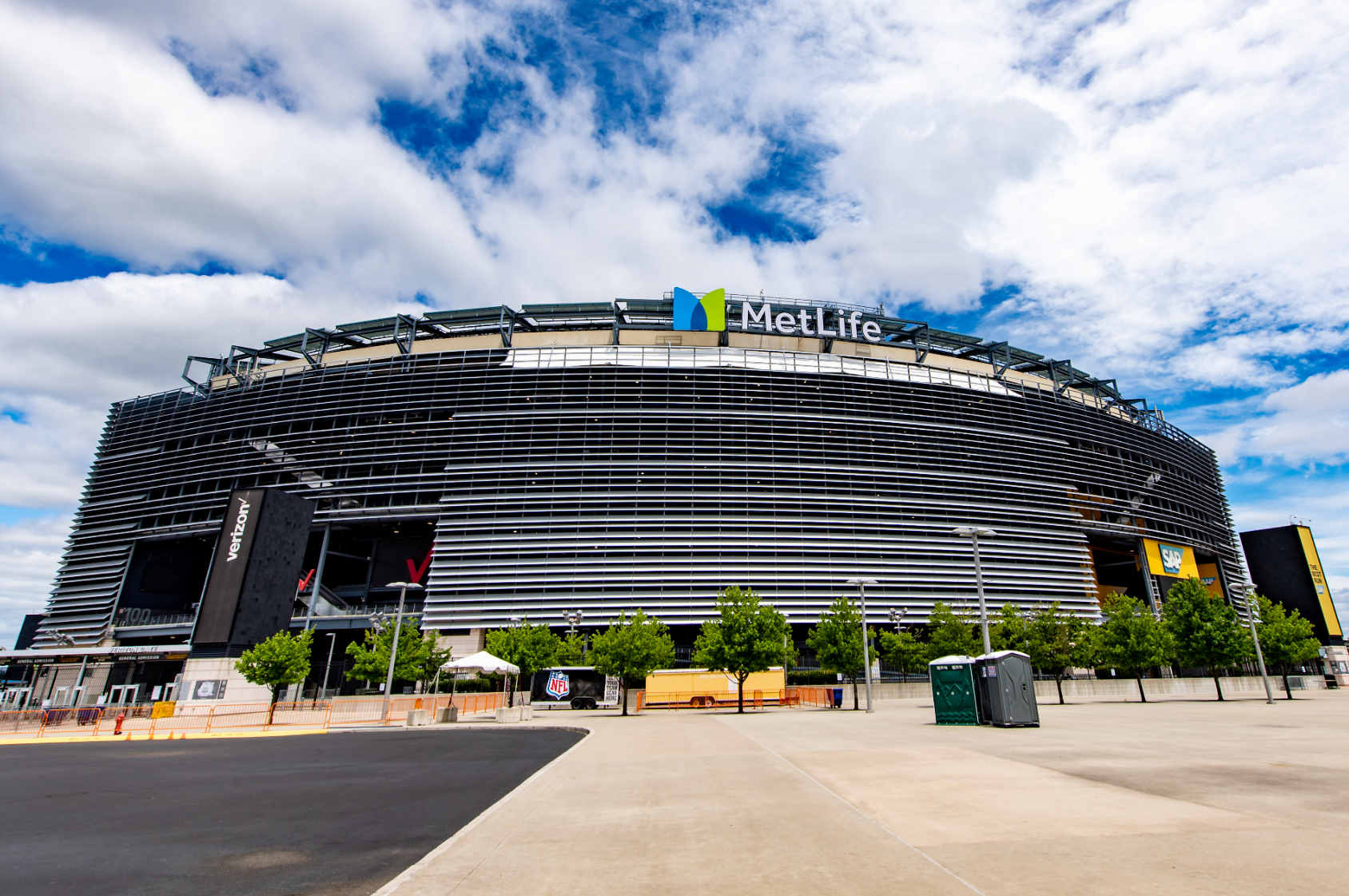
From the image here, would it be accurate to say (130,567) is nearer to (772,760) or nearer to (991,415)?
(772,760)

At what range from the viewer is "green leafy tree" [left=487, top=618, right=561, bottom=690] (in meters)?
45.6

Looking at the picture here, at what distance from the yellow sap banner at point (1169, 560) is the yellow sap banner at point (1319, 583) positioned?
25.9m

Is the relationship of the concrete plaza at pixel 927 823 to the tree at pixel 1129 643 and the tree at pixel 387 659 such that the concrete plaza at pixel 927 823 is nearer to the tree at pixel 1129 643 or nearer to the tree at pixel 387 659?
the tree at pixel 1129 643

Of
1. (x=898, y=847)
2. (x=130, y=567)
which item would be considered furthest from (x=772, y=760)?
(x=130, y=567)

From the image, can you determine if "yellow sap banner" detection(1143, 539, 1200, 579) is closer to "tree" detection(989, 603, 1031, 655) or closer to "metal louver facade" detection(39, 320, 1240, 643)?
"metal louver facade" detection(39, 320, 1240, 643)

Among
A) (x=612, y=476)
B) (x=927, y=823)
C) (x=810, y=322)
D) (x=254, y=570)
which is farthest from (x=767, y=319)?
(x=927, y=823)

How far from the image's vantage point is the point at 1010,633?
4800 centimetres

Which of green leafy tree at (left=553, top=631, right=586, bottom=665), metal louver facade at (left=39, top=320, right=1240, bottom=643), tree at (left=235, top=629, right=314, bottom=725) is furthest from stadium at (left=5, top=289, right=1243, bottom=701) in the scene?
tree at (left=235, top=629, right=314, bottom=725)

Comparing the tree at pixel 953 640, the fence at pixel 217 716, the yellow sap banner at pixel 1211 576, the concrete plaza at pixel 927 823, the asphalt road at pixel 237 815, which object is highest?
the yellow sap banner at pixel 1211 576

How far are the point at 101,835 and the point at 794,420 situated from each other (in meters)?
60.2

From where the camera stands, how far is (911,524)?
208ft

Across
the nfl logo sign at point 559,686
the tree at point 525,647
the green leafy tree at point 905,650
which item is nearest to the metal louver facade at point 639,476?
the nfl logo sign at point 559,686

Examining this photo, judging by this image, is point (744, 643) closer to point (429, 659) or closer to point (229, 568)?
point (429, 659)

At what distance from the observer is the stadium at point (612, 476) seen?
59.4 metres
